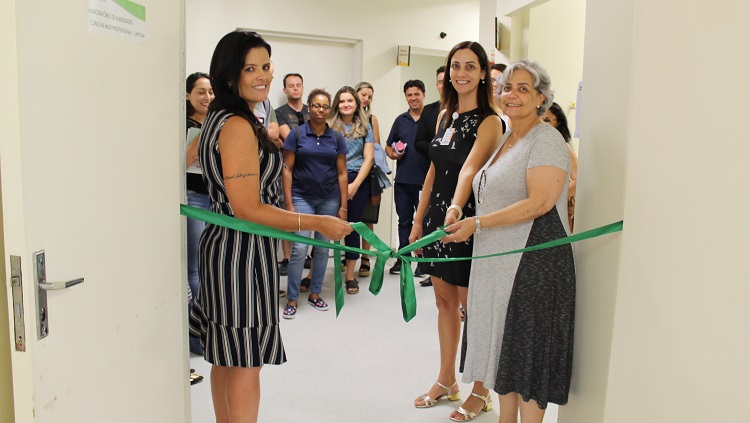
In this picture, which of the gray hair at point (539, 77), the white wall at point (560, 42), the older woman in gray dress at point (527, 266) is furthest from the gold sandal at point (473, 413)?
the white wall at point (560, 42)

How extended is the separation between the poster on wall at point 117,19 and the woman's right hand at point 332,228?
835mm

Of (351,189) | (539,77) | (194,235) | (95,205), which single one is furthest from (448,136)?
(351,189)

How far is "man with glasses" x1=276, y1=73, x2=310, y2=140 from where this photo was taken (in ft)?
18.1

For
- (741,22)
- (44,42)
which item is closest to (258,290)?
(44,42)

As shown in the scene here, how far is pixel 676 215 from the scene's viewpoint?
5.70 feet

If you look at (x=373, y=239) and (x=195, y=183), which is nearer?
(x=373, y=239)

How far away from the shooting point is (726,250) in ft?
5.44

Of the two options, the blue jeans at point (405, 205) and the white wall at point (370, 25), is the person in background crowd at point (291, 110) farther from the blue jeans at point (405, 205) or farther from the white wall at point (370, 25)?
the blue jeans at point (405, 205)

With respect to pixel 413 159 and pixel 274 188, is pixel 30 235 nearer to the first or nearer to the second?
pixel 274 188

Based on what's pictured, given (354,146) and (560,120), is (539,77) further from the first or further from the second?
(354,146)

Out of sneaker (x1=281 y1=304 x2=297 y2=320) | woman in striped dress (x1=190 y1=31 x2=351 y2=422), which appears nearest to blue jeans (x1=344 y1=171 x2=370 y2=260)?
sneaker (x1=281 y1=304 x2=297 y2=320)

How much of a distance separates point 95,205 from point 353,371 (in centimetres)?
225

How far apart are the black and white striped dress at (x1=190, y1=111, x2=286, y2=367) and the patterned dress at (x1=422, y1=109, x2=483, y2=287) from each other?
0.91 meters

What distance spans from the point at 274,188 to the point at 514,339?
38.4 inches
